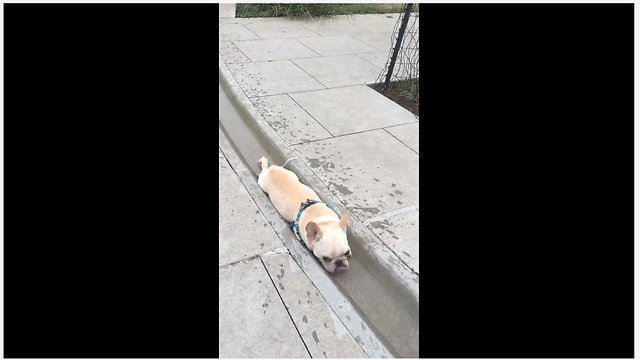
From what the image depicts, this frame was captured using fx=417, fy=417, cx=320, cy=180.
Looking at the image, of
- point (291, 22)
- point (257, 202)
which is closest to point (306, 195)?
point (257, 202)

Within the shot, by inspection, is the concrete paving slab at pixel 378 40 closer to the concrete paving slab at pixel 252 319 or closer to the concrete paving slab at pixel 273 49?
the concrete paving slab at pixel 273 49

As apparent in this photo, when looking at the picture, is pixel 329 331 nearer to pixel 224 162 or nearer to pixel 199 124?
pixel 199 124

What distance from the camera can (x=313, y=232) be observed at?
2.71 metres

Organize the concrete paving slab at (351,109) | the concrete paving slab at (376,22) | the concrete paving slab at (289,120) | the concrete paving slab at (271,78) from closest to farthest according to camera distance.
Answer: the concrete paving slab at (289,120) < the concrete paving slab at (351,109) < the concrete paving slab at (271,78) < the concrete paving slab at (376,22)

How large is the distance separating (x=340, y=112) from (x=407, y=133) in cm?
86

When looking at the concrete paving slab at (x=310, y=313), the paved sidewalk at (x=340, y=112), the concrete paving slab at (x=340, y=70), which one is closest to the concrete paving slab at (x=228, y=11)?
the paved sidewalk at (x=340, y=112)

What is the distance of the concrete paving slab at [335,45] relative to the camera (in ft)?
23.3

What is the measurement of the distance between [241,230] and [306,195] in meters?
0.56

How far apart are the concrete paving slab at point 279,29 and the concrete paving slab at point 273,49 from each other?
0.35 m

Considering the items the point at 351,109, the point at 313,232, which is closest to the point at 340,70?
the point at 351,109

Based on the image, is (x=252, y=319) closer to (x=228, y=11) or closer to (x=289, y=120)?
(x=289, y=120)

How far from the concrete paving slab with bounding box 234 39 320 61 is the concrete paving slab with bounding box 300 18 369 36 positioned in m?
1.12

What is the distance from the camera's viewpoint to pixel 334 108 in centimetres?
503

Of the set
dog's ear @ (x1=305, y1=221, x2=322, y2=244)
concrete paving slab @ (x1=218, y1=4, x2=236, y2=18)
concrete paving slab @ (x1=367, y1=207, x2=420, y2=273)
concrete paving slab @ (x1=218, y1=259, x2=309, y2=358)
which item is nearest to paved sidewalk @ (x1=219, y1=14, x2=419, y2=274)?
concrete paving slab @ (x1=367, y1=207, x2=420, y2=273)
